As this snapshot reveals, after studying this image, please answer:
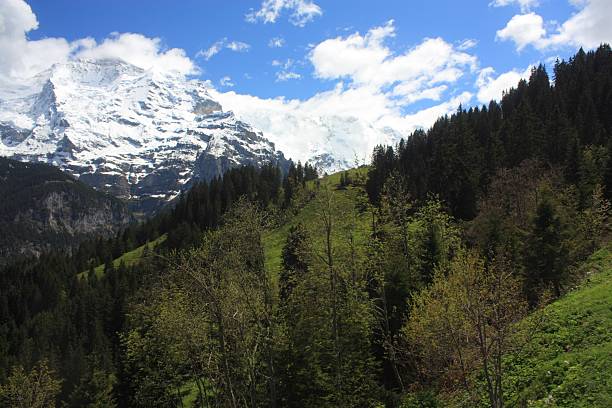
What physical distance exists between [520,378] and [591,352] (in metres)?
3.81

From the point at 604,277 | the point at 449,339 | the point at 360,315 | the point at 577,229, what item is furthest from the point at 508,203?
the point at 449,339

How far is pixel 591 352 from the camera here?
79.2 feet

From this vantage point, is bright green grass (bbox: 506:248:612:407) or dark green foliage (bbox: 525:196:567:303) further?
dark green foliage (bbox: 525:196:567:303)

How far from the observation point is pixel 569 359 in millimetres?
24719

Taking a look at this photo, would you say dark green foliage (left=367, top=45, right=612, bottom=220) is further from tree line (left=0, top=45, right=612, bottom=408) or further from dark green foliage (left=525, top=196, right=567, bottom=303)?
dark green foliage (left=525, top=196, right=567, bottom=303)

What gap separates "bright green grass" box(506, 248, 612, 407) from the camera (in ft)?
72.1

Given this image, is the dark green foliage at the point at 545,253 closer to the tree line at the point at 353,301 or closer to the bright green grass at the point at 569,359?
the tree line at the point at 353,301

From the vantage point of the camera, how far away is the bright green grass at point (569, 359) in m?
22.0

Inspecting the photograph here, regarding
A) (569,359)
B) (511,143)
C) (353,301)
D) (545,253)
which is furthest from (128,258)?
(569,359)

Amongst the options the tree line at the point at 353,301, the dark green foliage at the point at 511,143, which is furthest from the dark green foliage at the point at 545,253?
the dark green foliage at the point at 511,143

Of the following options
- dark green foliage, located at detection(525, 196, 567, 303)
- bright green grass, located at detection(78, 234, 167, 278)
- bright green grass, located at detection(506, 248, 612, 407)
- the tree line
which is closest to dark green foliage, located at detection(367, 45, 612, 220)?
the tree line

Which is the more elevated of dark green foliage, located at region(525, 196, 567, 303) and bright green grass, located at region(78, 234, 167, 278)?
bright green grass, located at region(78, 234, 167, 278)

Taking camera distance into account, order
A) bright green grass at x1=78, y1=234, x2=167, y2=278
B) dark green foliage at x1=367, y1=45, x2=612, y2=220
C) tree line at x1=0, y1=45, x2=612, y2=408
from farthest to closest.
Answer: bright green grass at x1=78, y1=234, x2=167, y2=278
dark green foliage at x1=367, y1=45, x2=612, y2=220
tree line at x1=0, y1=45, x2=612, y2=408

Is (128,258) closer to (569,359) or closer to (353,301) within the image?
(353,301)
